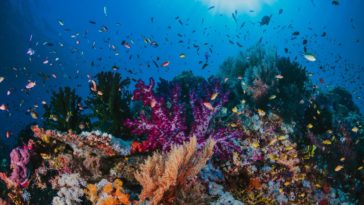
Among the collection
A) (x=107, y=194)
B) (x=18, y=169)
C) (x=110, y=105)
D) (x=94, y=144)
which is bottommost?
(x=107, y=194)

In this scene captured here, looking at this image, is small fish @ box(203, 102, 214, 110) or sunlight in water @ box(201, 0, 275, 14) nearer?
small fish @ box(203, 102, 214, 110)

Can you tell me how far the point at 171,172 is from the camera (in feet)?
11.7

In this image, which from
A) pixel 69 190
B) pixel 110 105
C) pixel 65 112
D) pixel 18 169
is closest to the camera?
pixel 69 190

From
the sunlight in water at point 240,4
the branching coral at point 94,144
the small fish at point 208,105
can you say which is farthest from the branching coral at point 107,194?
the sunlight in water at point 240,4

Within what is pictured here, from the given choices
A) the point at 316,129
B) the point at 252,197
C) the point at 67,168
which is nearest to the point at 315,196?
the point at 252,197

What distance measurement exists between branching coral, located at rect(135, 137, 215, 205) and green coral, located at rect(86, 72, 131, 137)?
166 inches

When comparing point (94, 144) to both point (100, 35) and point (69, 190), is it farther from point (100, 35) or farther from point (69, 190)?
point (100, 35)

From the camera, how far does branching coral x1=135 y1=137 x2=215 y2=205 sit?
3.57 m

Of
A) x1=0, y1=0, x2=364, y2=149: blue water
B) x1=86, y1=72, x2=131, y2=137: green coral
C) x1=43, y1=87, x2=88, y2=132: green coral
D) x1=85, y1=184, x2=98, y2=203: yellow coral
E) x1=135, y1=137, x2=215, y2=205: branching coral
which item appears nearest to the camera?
x1=135, y1=137, x2=215, y2=205: branching coral

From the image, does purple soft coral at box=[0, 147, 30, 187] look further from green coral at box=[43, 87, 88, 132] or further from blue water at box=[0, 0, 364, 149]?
blue water at box=[0, 0, 364, 149]

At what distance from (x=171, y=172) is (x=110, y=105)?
4.76m

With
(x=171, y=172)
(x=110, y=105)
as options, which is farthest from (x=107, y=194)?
(x=110, y=105)

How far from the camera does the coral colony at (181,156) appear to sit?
13.2 feet

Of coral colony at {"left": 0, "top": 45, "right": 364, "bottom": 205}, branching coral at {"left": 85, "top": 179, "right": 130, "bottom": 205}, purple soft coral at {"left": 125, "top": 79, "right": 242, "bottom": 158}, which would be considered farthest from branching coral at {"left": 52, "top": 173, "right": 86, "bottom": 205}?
purple soft coral at {"left": 125, "top": 79, "right": 242, "bottom": 158}
